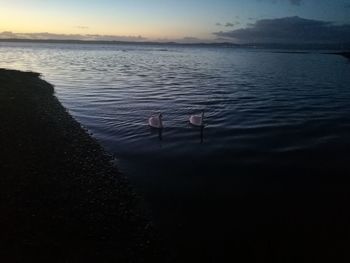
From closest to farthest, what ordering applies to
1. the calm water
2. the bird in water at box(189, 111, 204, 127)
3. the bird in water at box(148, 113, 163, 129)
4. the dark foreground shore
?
1. the dark foreground shore
2. the calm water
3. the bird in water at box(148, 113, 163, 129)
4. the bird in water at box(189, 111, 204, 127)

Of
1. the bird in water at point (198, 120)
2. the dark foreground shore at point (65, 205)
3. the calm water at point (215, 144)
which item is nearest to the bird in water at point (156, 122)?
the calm water at point (215, 144)

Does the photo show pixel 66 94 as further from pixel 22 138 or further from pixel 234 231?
pixel 234 231

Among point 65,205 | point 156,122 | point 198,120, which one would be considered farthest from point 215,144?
point 65,205

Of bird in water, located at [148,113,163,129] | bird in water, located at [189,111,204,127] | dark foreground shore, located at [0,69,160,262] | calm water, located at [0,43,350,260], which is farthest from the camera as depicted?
bird in water, located at [189,111,204,127]

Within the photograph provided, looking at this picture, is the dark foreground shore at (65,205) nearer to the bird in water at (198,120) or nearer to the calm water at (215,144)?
the calm water at (215,144)

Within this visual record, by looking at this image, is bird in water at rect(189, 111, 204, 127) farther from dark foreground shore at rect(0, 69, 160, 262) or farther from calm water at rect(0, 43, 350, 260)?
dark foreground shore at rect(0, 69, 160, 262)

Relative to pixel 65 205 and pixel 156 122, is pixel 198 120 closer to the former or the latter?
pixel 156 122

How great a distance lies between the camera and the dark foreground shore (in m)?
8.01

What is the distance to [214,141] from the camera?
16.9m

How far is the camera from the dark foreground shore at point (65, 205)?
8.01m

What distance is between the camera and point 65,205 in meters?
9.70

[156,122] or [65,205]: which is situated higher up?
[156,122]

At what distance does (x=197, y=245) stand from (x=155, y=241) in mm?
961

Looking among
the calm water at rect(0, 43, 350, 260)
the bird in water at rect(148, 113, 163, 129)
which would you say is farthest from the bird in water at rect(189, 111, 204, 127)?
the bird in water at rect(148, 113, 163, 129)
